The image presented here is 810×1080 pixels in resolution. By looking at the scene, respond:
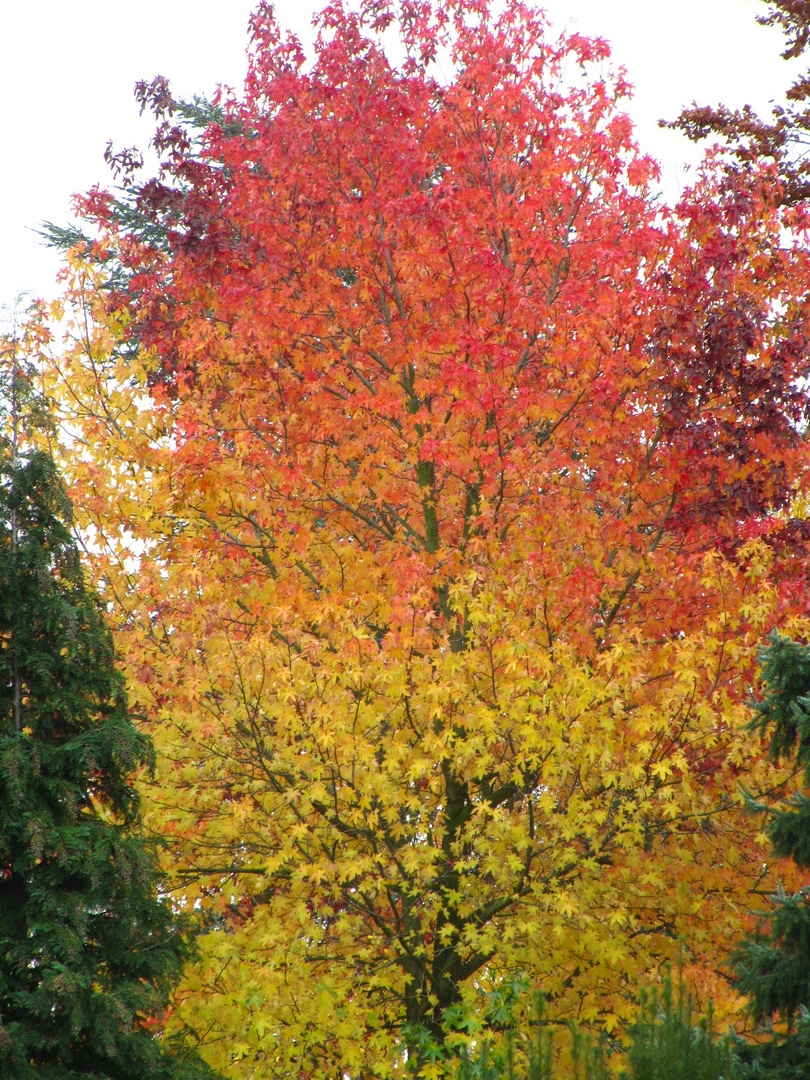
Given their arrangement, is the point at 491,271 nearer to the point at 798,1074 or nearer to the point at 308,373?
the point at 308,373

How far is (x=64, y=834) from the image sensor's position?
695 centimetres

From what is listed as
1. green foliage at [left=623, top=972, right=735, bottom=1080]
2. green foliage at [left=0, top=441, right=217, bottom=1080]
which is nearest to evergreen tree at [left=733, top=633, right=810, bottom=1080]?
green foliage at [left=623, top=972, right=735, bottom=1080]

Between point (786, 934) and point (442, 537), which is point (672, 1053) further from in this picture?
point (442, 537)

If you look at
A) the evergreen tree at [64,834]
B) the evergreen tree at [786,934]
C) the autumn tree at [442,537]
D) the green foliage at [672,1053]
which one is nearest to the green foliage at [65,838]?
the evergreen tree at [64,834]

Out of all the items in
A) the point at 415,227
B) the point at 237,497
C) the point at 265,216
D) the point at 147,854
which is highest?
the point at 265,216

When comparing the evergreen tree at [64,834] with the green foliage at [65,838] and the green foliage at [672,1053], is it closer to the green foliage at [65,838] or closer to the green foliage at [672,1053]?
the green foliage at [65,838]

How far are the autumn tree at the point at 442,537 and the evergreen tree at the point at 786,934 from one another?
1513 millimetres

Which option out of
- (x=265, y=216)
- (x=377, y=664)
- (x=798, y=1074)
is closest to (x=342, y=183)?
(x=265, y=216)

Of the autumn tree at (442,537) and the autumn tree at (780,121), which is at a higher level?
the autumn tree at (780,121)

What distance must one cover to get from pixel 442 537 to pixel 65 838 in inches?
210

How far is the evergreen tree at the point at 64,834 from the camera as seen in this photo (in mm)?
6738

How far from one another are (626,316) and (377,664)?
391 centimetres

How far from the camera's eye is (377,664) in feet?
27.9

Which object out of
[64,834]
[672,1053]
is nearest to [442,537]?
[64,834]
